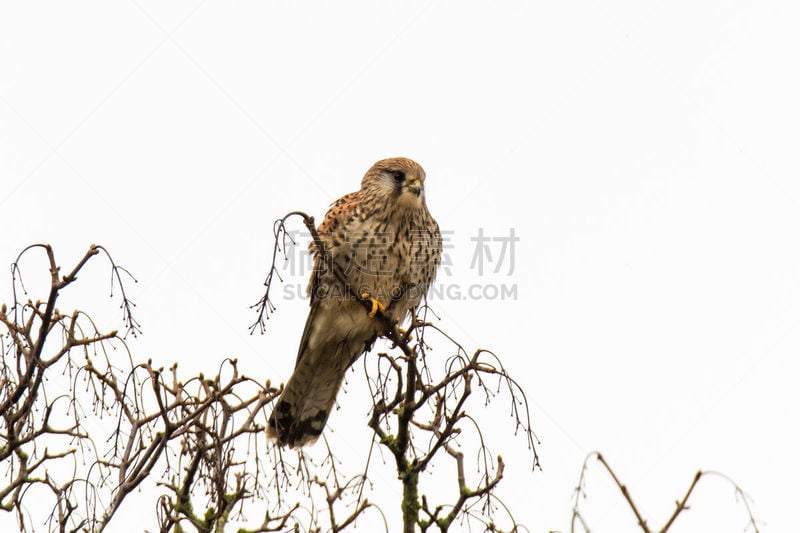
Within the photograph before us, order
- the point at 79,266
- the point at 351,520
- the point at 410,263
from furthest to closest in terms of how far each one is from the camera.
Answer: the point at 410,263 → the point at 351,520 → the point at 79,266

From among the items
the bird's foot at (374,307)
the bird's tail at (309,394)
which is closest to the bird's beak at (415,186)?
the bird's foot at (374,307)

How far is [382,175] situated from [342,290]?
0.73 metres

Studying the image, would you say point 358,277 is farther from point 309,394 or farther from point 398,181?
point 309,394

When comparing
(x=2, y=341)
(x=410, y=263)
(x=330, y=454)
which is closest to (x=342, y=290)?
(x=410, y=263)

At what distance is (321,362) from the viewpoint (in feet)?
18.9

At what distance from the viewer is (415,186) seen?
18.2 feet

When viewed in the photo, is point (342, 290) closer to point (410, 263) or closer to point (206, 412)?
point (410, 263)

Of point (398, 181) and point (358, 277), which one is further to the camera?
point (398, 181)

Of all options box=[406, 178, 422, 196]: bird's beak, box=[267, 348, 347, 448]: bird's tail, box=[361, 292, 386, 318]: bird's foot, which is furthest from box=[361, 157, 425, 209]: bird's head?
box=[267, 348, 347, 448]: bird's tail

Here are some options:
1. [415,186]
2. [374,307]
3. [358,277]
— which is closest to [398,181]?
[415,186]

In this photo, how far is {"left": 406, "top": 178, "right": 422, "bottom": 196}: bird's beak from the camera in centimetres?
553

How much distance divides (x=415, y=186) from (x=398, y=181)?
146 mm

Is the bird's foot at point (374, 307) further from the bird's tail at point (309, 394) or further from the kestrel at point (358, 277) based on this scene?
the bird's tail at point (309, 394)

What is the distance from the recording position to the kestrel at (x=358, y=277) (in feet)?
17.9
